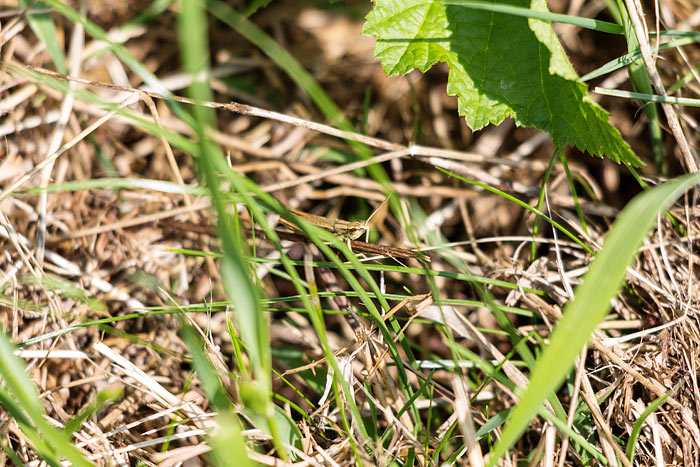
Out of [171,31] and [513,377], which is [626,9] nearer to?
[513,377]

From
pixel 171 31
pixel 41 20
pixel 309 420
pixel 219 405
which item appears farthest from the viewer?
pixel 171 31

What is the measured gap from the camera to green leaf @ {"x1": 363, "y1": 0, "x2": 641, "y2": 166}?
155 cm

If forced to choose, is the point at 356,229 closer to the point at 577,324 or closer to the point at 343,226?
the point at 343,226

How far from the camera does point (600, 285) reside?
2.98 ft

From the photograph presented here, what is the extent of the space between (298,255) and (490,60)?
2.64 feet

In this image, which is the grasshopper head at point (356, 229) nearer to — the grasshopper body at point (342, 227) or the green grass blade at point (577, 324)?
the grasshopper body at point (342, 227)

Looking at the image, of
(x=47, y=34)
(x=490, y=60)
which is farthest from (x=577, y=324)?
(x=47, y=34)

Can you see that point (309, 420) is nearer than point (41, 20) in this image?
Yes

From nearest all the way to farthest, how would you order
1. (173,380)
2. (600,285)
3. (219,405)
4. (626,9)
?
(600,285) → (219,405) → (626,9) → (173,380)

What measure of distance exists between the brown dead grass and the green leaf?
0.30 m

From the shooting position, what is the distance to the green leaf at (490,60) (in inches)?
60.9

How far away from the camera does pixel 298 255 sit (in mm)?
1753

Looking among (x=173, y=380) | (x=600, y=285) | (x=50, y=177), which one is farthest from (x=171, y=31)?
(x=600, y=285)

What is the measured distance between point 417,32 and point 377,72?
884 mm
